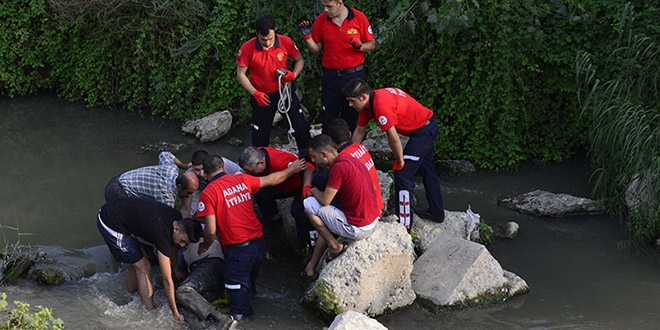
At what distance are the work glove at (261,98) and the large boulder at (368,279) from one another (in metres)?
2.18

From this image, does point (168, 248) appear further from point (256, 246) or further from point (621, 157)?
point (621, 157)

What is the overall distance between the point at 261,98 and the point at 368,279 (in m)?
2.66

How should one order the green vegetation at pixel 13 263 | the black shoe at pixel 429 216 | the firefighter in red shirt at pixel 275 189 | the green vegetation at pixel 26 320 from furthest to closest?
the black shoe at pixel 429 216 → the green vegetation at pixel 13 263 → the firefighter in red shirt at pixel 275 189 → the green vegetation at pixel 26 320

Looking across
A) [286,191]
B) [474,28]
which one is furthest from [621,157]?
[286,191]

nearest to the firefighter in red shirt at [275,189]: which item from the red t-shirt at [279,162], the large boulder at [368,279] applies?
the red t-shirt at [279,162]

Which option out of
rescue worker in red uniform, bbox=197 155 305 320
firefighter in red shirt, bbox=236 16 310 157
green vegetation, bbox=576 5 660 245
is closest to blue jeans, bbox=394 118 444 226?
firefighter in red shirt, bbox=236 16 310 157

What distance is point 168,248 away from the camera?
7270 millimetres

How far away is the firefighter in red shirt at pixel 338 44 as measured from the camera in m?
8.88

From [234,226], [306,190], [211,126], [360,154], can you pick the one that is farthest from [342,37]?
[211,126]

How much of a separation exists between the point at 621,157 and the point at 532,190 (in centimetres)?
151

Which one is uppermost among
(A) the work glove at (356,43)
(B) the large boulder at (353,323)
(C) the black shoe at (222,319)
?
(A) the work glove at (356,43)

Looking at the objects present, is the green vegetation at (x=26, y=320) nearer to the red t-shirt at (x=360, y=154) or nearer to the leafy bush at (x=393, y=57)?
the red t-shirt at (x=360, y=154)

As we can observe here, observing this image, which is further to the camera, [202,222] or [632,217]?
[632,217]

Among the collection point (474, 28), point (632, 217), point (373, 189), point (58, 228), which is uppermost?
point (474, 28)
